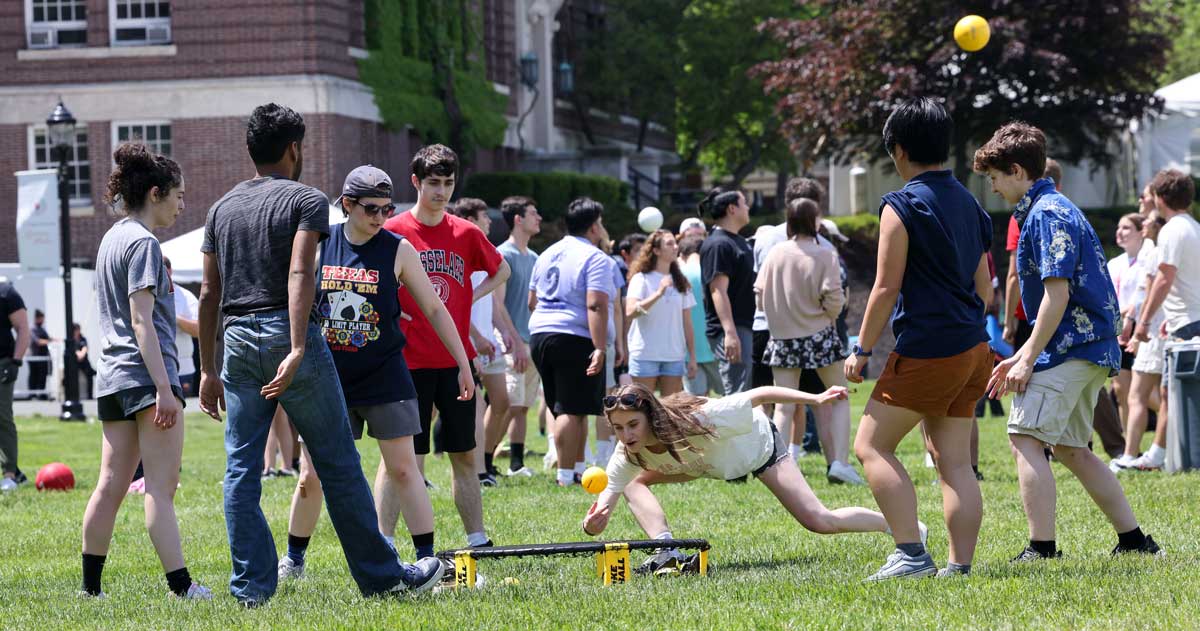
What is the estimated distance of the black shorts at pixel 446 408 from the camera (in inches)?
306

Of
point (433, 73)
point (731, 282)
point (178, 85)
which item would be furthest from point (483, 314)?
point (433, 73)

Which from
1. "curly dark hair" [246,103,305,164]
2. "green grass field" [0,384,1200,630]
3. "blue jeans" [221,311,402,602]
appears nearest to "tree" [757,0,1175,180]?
"green grass field" [0,384,1200,630]

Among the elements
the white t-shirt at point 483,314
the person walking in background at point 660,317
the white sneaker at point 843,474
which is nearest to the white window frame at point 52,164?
the white t-shirt at point 483,314

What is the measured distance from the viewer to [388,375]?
23.0 ft

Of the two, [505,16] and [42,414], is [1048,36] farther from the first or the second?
[42,414]

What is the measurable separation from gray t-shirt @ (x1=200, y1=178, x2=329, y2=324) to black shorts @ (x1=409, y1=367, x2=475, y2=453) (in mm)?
1572

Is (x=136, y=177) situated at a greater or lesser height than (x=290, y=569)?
greater

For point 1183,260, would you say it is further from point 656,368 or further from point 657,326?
point 656,368

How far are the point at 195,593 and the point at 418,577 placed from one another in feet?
3.40

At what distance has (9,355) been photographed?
12.5 m

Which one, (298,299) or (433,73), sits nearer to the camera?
(298,299)

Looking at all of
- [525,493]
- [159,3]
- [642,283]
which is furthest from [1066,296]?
[159,3]

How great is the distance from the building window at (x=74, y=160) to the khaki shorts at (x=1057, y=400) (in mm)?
29047

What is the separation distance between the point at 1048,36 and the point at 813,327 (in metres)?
26.6
